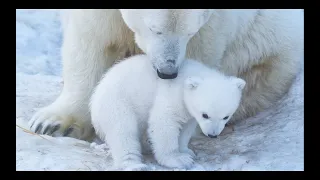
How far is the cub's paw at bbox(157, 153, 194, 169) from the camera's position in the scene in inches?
120

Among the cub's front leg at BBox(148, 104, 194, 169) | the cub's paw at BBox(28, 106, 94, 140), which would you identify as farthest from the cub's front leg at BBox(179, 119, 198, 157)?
the cub's paw at BBox(28, 106, 94, 140)

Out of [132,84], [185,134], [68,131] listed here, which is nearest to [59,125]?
[68,131]

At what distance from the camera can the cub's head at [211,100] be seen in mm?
2951

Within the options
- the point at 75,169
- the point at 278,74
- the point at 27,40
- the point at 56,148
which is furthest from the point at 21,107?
the point at 27,40

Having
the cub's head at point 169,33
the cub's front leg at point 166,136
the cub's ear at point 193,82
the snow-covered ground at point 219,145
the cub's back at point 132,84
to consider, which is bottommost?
the snow-covered ground at point 219,145

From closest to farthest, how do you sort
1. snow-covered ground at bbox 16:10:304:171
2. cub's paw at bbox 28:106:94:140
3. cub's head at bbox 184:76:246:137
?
cub's head at bbox 184:76:246:137 < snow-covered ground at bbox 16:10:304:171 < cub's paw at bbox 28:106:94:140

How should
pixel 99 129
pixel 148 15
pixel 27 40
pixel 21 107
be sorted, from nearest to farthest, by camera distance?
pixel 148 15 < pixel 99 129 < pixel 21 107 < pixel 27 40

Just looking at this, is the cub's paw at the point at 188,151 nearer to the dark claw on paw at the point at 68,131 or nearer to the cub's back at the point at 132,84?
the cub's back at the point at 132,84

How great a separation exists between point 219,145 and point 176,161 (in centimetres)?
58

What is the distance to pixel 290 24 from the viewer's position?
4355 mm

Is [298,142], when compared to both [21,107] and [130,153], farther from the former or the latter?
[21,107]

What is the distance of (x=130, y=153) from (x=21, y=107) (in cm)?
129

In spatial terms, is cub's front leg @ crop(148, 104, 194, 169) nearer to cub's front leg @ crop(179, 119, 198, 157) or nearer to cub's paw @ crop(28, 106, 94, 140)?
cub's front leg @ crop(179, 119, 198, 157)

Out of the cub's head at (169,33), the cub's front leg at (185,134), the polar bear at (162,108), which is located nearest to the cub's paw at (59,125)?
the polar bear at (162,108)
